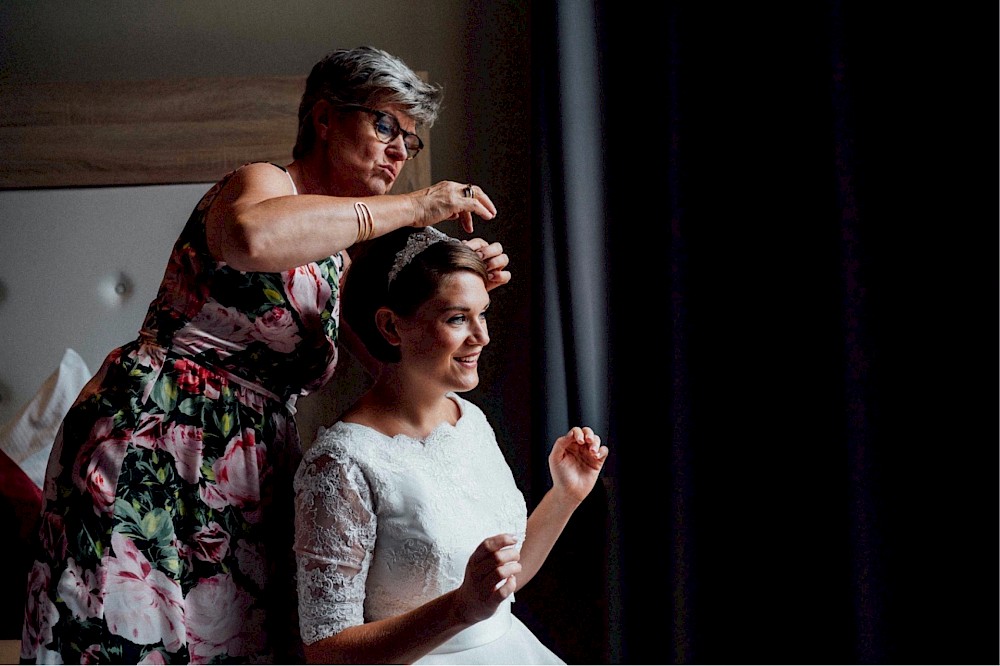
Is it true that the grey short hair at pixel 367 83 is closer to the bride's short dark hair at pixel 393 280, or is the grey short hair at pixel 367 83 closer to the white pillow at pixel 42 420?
the bride's short dark hair at pixel 393 280

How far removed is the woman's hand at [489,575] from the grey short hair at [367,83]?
Result: 0.53 meters

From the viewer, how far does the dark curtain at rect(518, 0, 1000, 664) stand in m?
0.89

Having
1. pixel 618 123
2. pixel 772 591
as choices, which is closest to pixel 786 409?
pixel 772 591

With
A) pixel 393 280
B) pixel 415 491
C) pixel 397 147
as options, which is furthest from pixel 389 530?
pixel 397 147

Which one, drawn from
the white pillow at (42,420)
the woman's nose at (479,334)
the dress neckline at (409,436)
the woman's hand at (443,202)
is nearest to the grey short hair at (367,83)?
the woman's hand at (443,202)

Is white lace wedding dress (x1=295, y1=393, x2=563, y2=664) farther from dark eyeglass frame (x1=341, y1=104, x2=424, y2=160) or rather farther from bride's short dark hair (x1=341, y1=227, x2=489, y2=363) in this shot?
dark eyeglass frame (x1=341, y1=104, x2=424, y2=160)

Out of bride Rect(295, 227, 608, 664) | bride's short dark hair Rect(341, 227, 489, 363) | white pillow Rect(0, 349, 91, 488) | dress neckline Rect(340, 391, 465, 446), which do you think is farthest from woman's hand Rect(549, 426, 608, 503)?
white pillow Rect(0, 349, 91, 488)

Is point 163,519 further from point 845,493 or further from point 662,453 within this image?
point 845,493

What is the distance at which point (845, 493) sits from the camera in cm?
95

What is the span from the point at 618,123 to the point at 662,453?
44cm

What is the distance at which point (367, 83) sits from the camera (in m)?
0.99

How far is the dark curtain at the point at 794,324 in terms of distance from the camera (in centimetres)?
89

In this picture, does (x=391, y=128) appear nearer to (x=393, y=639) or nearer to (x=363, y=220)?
(x=363, y=220)

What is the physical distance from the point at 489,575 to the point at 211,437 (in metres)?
0.39
